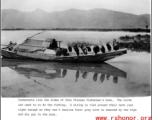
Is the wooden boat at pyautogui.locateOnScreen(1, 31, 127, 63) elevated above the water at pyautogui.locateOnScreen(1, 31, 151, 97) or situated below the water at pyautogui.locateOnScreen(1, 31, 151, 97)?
above

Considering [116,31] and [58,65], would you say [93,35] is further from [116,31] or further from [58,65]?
[58,65]

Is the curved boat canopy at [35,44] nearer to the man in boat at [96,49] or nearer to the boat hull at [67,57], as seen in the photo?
the boat hull at [67,57]

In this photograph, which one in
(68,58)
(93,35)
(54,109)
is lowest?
(54,109)

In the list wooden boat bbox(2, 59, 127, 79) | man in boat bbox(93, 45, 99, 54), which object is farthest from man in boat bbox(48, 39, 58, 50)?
man in boat bbox(93, 45, 99, 54)

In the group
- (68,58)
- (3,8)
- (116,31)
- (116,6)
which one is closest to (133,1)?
(116,6)

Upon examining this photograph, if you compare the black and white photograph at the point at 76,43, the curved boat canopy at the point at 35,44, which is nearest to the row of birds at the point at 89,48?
the black and white photograph at the point at 76,43

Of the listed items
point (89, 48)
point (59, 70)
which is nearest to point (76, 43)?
point (89, 48)

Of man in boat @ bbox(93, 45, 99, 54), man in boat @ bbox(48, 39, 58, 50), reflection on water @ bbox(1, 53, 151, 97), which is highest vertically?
man in boat @ bbox(48, 39, 58, 50)

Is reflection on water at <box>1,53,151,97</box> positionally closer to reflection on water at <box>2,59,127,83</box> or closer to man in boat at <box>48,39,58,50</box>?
reflection on water at <box>2,59,127,83</box>

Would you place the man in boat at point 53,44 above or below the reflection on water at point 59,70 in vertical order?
above
